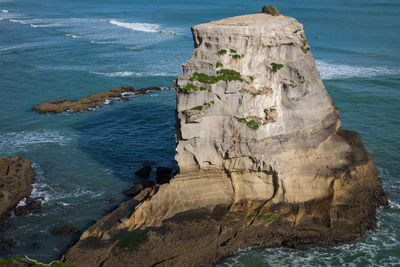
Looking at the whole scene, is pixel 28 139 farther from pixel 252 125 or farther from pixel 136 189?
pixel 252 125

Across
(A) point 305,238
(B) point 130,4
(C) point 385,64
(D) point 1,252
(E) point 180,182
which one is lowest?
(D) point 1,252

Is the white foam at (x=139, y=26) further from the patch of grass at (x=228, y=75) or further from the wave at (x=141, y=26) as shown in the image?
the patch of grass at (x=228, y=75)

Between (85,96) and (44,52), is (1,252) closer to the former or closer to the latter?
(85,96)

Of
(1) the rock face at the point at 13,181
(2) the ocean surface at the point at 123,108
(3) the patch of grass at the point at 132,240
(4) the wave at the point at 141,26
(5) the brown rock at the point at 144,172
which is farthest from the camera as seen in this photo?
(4) the wave at the point at 141,26

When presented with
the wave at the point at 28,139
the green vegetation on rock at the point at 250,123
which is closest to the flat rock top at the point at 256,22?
the green vegetation on rock at the point at 250,123

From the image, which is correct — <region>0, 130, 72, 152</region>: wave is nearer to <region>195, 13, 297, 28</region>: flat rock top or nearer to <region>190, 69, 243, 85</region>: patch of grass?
<region>190, 69, 243, 85</region>: patch of grass

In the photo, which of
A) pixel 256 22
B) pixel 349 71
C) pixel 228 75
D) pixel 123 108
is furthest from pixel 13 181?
pixel 349 71

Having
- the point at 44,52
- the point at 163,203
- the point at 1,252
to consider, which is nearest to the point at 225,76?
the point at 163,203
